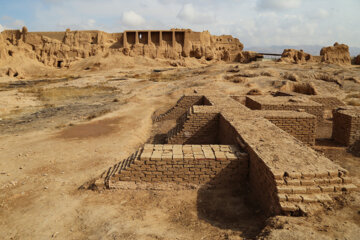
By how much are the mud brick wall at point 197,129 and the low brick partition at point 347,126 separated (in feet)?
11.0

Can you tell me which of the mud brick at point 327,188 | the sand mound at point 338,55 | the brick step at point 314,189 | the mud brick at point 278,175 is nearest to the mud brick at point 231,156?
the mud brick at point 278,175

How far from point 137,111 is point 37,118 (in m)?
4.34

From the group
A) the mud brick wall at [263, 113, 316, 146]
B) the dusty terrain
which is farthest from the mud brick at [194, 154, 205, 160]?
the mud brick wall at [263, 113, 316, 146]

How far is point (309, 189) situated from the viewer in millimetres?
3102

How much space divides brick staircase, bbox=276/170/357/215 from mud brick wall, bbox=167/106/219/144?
11.4 ft

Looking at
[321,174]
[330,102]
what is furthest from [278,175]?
[330,102]

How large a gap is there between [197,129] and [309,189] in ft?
12.2

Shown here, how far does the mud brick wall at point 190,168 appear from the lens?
4.15 metres

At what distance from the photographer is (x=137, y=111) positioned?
1099 cm

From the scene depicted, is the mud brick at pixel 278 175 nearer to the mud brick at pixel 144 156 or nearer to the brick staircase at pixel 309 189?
the brick staircase at pixel 309 189

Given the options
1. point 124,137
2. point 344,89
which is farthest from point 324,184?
point 344,89

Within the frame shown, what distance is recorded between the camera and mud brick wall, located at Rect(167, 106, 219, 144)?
648cm

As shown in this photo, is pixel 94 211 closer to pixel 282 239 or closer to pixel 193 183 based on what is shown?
pixel 193 183

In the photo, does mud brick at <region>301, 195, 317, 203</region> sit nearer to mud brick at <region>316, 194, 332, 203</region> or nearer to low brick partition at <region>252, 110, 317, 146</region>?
mud brick at <region>316, 194, 332, 203</region>
